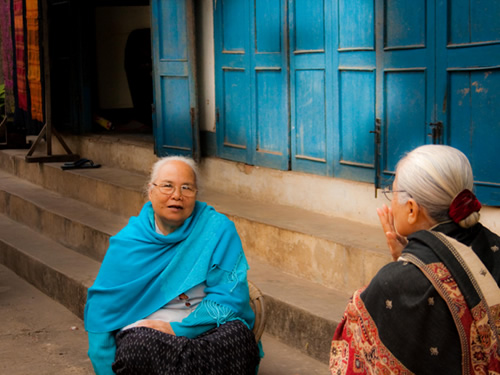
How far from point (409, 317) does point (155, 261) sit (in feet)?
5.31

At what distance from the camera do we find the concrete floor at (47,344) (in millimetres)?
4582

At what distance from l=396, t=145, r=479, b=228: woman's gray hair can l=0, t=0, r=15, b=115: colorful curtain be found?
8.68 meters

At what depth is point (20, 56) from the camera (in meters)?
10.1

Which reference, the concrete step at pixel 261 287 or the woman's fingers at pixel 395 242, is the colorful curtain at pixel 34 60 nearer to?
the concrete step at pixel 261 287

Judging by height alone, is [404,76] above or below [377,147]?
above

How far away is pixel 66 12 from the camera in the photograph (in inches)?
384

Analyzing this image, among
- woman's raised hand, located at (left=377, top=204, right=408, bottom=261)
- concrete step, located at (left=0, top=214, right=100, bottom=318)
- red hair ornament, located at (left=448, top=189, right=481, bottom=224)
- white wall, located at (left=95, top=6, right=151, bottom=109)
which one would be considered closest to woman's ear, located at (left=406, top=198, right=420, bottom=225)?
red hair ornament, located at (left=448, top=189, right=481, bottom=224)

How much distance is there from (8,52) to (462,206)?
30.2ft

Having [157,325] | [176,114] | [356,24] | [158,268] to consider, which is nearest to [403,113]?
[356,24]

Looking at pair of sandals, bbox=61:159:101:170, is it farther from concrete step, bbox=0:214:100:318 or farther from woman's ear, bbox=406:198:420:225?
woman's ear, bbox=406:198:420:225

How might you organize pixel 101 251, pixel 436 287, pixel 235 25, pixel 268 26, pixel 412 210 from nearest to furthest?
1. pixel 436 287
2. pixel 412 210
3. pixel 268 26
4. pixel 235 25
5. pixel 101 251

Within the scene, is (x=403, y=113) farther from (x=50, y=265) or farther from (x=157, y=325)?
(x=50, y=265)

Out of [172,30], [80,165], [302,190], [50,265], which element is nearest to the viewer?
[302,190]

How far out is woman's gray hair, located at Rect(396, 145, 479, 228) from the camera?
2.36 metres
